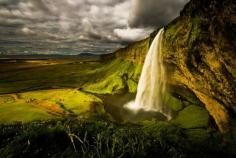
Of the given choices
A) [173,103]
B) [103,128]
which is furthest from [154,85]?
[103,128]

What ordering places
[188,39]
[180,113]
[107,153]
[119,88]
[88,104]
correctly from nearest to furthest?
[107,153] < [188,39] < [180,113] < [88,104] < [119,88]

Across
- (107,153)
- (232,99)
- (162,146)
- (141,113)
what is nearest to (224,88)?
(232,99)

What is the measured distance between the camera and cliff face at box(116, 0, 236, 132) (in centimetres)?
3450

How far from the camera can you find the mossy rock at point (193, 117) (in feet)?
154

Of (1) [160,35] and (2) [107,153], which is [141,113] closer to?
(1) [160,35]

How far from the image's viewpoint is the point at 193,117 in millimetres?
51156

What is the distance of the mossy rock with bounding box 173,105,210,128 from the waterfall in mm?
8008

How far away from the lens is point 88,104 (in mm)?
67938

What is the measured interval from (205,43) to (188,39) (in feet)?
22.3

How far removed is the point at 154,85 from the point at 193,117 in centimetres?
2192

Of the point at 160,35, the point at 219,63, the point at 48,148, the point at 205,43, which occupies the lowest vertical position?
the point at 48,148

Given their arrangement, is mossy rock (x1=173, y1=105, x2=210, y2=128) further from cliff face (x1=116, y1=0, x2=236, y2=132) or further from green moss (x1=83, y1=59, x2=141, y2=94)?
green moss (x1=83, y1=59, x2=141, y2=94)

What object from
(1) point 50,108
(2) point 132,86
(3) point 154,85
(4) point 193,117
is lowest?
(1) point 50,108

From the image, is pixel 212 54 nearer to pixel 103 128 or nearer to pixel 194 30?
pixel 194 30
